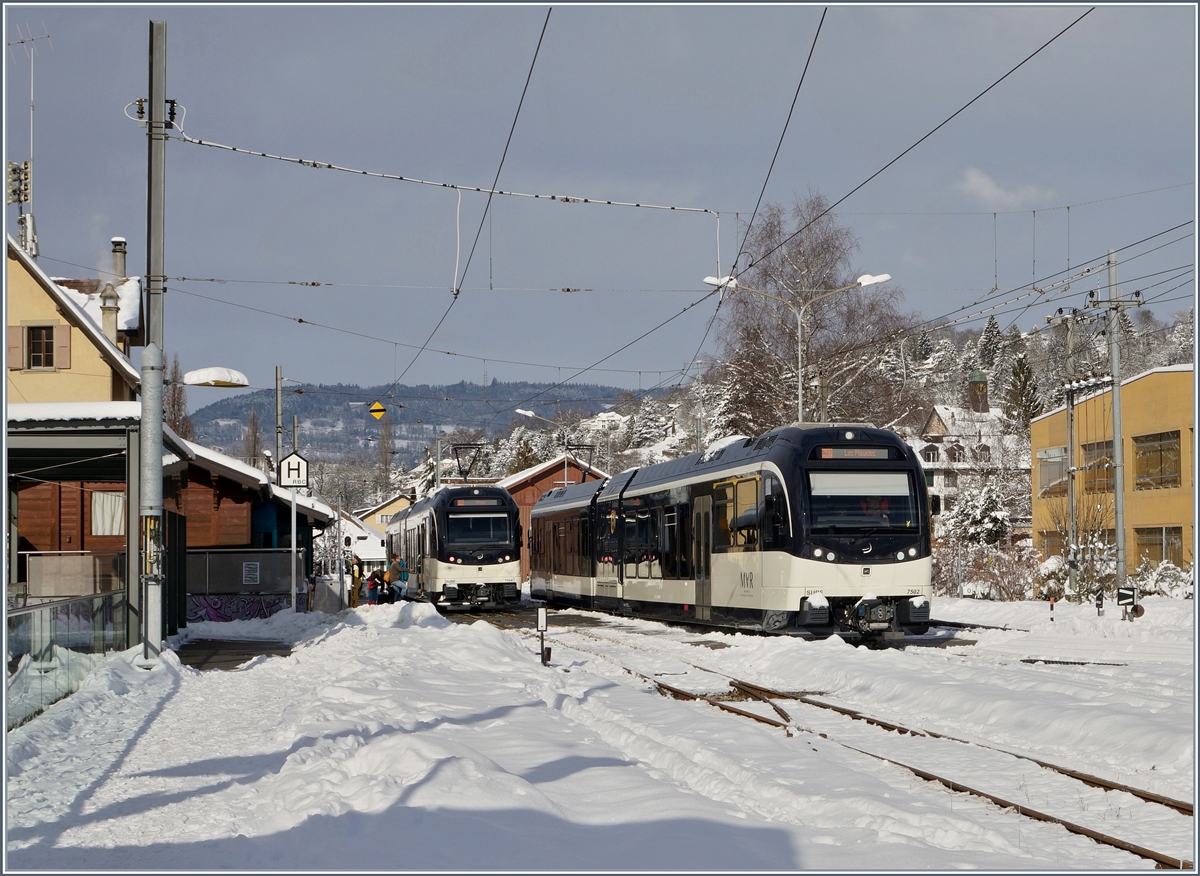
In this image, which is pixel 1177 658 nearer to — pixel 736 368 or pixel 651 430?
pixel 736 368

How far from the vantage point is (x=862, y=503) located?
1942cm

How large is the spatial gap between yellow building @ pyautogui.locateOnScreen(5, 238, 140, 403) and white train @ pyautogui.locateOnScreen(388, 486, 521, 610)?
28.9 feet

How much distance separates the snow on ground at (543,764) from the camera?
21.8ft

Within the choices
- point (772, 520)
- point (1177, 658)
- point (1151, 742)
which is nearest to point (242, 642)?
point (772, 520)

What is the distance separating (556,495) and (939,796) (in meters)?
28.8

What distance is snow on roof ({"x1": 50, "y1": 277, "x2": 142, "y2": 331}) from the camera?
36.6 m

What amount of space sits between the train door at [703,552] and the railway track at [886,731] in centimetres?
325

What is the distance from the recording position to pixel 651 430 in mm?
160250

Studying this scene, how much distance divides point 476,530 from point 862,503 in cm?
1579

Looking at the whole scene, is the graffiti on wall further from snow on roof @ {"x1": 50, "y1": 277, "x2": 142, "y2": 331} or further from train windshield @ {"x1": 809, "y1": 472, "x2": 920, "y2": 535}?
train windshield @ {"x1": 809, "y1": 472, "x2": 920, "y2": 535}

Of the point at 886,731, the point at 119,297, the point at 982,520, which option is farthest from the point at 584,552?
the point at 982,520

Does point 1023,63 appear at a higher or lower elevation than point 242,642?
higher

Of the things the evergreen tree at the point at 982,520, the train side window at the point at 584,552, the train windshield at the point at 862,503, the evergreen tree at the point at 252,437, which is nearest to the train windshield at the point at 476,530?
the train side window at the point at 584,552

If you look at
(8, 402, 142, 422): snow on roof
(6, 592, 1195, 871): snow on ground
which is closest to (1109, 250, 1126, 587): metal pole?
(6, 592, 1195, 871): snow on ground
